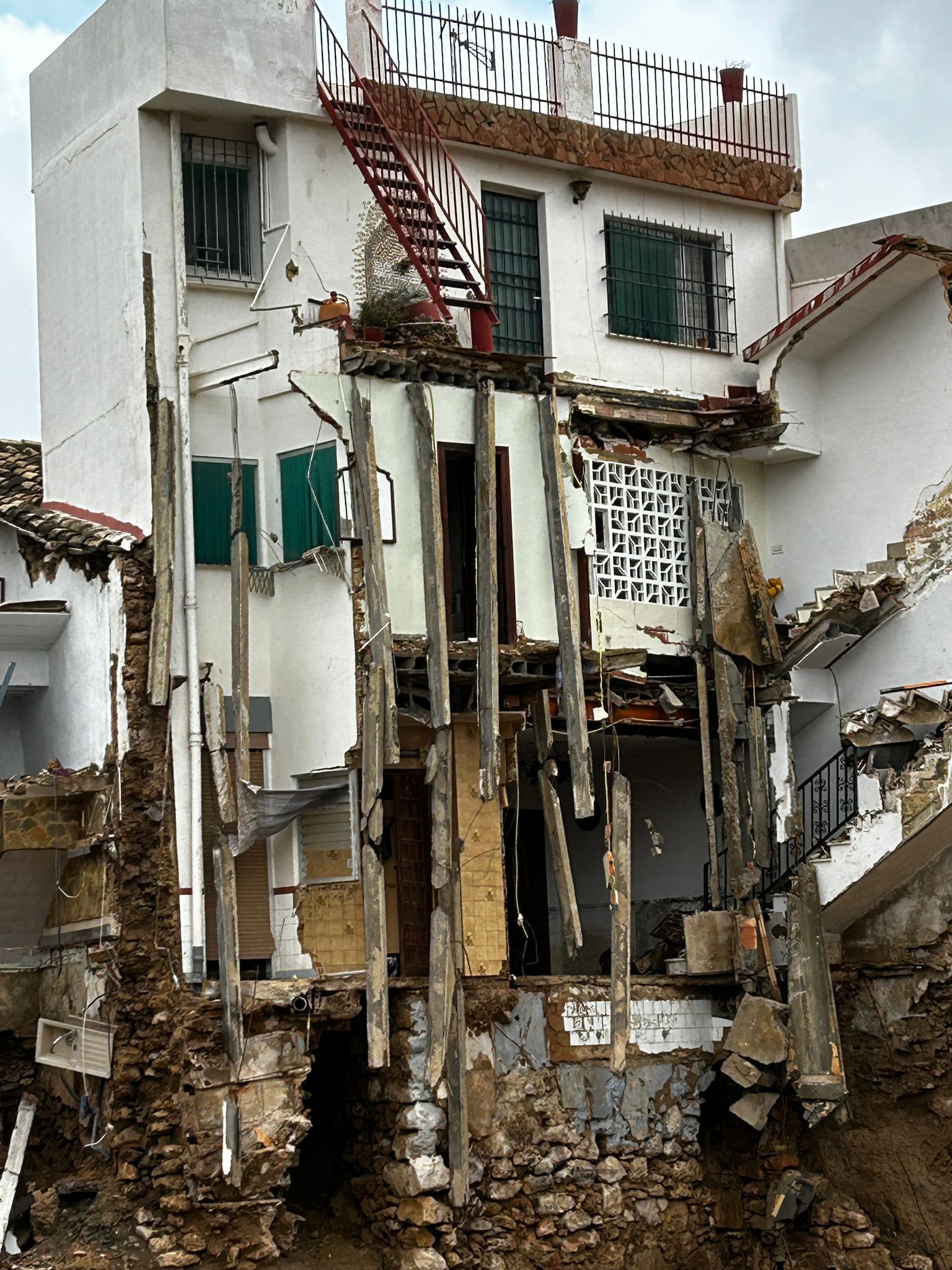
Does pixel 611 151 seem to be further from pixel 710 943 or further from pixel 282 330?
pixel 710 943

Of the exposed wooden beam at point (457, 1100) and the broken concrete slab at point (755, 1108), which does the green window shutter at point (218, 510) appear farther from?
the broken concrete slab at point (755, 1108)

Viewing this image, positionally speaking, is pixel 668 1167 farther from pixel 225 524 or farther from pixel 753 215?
pixel 753 215

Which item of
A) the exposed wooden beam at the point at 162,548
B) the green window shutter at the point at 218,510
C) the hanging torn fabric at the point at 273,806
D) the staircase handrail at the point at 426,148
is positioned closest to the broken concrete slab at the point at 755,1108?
the hanging torn fabric at the point at 273,806

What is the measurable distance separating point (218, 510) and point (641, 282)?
21.0 feet

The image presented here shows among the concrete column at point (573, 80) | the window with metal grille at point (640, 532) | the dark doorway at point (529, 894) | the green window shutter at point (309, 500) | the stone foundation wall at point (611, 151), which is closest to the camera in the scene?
the green window shutter at point (309, 500)

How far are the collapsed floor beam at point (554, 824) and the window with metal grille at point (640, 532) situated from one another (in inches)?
77.4

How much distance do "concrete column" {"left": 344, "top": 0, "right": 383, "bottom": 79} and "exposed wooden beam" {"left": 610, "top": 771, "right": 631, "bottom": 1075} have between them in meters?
8.65

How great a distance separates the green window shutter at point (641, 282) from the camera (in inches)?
1019

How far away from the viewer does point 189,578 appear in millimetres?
22125

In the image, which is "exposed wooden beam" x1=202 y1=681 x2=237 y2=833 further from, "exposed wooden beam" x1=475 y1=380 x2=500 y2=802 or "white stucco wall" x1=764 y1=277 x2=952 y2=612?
"white stucco wall" x1=764 y1=277 x2=952 y2=612

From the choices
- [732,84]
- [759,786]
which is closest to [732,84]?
[732,84]

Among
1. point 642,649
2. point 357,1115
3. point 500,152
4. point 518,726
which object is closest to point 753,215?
point 500,152

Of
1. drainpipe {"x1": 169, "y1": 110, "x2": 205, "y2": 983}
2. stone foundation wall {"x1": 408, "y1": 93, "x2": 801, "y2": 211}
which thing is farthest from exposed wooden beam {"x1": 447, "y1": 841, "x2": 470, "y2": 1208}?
stone foundation wall {"x1": 408, "y1": 93, "x2": 801, "y2": 211}

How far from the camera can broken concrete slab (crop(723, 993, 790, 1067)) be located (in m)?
23.1
